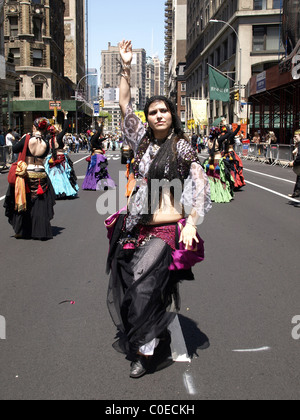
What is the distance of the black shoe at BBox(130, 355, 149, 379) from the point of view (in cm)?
331

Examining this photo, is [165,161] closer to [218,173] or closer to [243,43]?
[218,173]

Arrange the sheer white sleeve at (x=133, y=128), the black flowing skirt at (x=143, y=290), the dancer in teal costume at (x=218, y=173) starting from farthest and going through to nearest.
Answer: the dancer in teal costume at (x=218, y=173)
the sheer white sleeve at (x=133, y=128)
the black flowing skirt at (x=143, y=290)

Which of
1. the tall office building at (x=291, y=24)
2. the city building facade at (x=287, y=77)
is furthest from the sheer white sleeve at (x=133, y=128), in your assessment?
the tall office building at (x=291, y=24)

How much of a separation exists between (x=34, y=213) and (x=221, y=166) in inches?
240

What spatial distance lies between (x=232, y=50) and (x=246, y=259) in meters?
48.0

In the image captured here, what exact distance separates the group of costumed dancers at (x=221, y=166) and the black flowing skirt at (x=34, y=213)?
216 inches

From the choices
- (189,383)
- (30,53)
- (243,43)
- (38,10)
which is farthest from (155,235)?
(38,10)

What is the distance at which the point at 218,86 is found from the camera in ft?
133

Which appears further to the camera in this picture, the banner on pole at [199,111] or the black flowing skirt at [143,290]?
the banner on pole at [199,111]

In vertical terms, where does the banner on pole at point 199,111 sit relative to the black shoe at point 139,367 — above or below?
above

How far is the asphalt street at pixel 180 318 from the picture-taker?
10.4 ft

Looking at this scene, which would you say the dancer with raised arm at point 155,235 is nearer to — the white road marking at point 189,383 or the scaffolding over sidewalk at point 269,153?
the white road marking at point 189,383

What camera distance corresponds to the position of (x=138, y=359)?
11.1 feet
